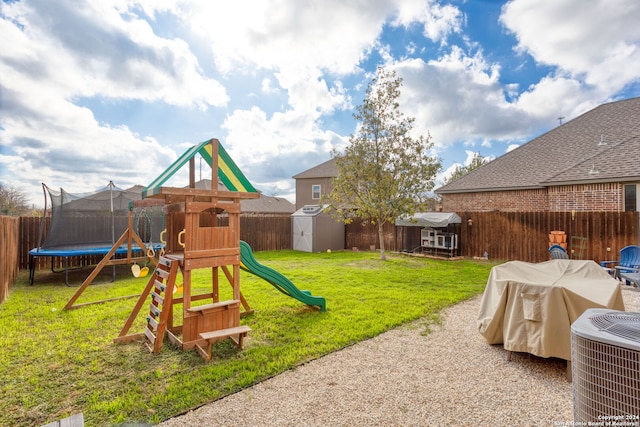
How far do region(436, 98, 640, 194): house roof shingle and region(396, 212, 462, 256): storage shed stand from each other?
373 centimetres

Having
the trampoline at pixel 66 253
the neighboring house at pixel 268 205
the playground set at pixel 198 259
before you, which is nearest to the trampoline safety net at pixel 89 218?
the trampoline at pixel 66 253

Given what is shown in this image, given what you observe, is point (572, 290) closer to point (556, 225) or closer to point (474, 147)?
point (556, 225)

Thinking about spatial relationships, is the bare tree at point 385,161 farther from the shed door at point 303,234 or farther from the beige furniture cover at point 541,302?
the beige furniture cover at point 541,302

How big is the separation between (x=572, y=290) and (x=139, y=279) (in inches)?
379

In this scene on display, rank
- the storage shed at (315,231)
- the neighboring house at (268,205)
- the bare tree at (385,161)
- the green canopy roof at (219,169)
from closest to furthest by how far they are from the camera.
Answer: the green canopy roof at (219,169), the bare tree at (385,161), the storage shed at (315,231), the neighboring house at (268,205)

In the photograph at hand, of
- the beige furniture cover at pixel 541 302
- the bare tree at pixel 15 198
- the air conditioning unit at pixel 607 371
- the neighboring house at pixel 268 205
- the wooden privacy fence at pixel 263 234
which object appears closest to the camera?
the air conditioning unit at pixel 607 371

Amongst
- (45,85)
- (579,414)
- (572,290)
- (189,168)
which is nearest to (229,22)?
(189,168)

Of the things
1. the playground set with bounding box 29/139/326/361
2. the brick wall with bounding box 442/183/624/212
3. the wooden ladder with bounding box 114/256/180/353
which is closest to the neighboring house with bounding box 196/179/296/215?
the brick wall with bounding box 442/183/624/212

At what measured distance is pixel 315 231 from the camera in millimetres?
15445

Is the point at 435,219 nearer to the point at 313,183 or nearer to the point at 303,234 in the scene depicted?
the point at 303,234

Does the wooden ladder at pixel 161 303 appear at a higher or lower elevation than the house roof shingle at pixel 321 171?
lower

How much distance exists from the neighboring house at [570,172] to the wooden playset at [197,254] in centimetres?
1288

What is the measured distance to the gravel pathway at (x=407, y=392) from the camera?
2674 millimetres

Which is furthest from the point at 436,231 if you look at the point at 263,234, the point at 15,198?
the point at 15,198
